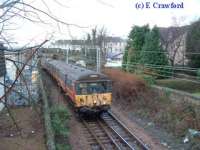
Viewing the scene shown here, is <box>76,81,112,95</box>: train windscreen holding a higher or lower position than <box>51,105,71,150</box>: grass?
higher

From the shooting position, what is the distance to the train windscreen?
57.4ft

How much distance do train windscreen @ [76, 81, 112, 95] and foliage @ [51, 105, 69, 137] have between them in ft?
5.77

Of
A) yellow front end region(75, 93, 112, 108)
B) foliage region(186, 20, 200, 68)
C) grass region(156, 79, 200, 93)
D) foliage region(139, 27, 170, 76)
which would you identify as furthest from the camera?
foliage region(186, 20, 200, 68)

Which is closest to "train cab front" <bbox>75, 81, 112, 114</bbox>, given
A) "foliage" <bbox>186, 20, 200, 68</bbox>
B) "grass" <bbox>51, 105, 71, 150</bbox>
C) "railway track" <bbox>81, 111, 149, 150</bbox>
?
"railway track" <bbox>81, 111, 149, 150</bbox>

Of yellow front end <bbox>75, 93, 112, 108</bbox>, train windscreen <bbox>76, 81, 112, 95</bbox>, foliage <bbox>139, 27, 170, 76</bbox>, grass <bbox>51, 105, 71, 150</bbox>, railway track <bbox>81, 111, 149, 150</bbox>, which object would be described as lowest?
railway track <bbox>81, 111, 149, 150</bbox>

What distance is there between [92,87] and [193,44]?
2170cm

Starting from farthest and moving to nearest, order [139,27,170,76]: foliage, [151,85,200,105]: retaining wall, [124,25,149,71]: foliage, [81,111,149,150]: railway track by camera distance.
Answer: [124,25,149,71]: foliage → [139,27,170,76]: foliage → [151,85,200,105]: retaining wall → [81,111,149,150]: railway track

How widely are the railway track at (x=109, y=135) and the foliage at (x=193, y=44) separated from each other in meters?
18.4

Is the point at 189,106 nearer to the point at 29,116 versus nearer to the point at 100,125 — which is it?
→ the point at 100,125

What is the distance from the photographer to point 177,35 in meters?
46.5

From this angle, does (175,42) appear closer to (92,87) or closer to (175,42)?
(175,42)

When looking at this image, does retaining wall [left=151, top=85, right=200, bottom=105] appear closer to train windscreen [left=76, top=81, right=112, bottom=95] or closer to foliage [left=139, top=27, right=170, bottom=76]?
train windscreen [left=76, top=81, right=112, bottom=95]

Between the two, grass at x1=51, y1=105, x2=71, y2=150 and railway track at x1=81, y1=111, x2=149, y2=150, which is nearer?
grass at x1=51, y1=105, x2=71, y2=150

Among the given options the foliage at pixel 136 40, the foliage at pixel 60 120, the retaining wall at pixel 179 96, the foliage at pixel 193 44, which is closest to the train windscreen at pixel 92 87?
the foliage at pixel 60 120
